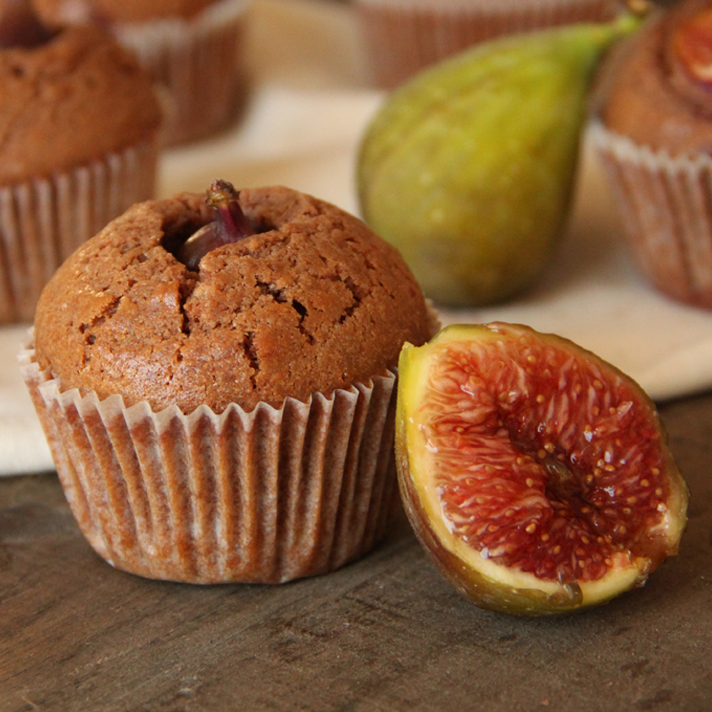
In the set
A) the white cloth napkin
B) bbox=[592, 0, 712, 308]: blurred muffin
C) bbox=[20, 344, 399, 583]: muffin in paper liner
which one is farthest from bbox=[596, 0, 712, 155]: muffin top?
bbox=[20, 344, 399, 583]: muffin in paper liner

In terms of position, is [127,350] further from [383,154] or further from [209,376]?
[383,154]

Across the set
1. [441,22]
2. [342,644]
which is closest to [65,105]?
[342,644]

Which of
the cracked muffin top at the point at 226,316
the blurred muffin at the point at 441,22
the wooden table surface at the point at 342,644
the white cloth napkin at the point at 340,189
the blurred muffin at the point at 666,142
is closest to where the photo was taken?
the wooden table surface at the point at 342,644

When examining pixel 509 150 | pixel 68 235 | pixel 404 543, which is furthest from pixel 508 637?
pixel 68 235

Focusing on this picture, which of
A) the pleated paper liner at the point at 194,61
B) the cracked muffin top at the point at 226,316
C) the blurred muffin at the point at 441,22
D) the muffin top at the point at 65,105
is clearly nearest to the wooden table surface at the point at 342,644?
the cracked muffin top at the point at 226,316

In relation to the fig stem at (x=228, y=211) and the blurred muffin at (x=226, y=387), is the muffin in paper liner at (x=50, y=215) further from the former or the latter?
the fig stem at (x=228, y=211)

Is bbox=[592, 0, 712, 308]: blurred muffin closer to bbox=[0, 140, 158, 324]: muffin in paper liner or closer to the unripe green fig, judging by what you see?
the unripe green fig

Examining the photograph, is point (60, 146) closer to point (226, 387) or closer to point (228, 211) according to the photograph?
point (228, 211)
